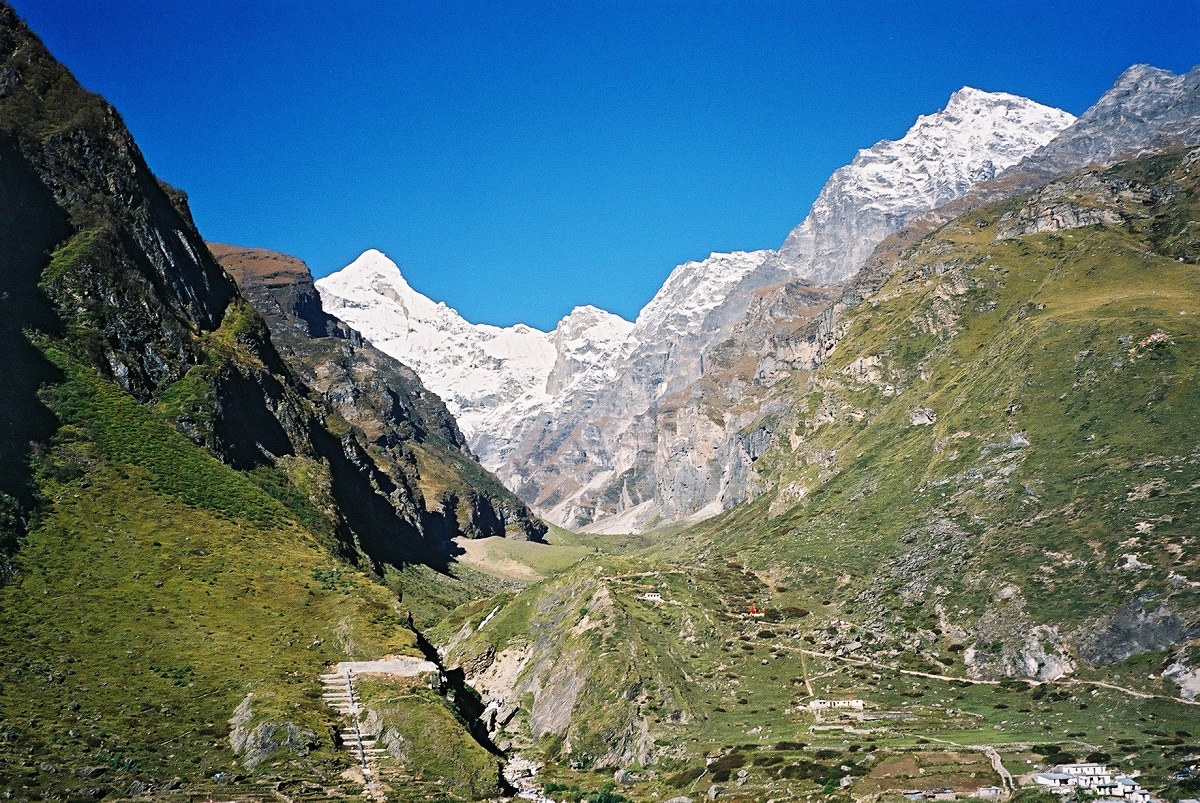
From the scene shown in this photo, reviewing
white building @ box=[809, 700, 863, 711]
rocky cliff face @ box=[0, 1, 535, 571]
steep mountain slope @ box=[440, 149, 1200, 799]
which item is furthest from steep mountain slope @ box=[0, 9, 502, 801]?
white building @ box=[809, 700, 863, 711]

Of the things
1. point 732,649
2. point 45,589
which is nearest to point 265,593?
point 45,589

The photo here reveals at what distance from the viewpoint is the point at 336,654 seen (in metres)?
111

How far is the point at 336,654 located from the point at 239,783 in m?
28.2

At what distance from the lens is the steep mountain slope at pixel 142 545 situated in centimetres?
8544

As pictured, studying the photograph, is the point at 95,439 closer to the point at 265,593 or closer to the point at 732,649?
the point at 265,593

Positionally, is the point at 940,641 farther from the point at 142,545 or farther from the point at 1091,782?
the point at 142,545

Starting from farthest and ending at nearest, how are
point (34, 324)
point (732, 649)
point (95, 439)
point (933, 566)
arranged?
point (933, 566) → point (732, 649) → point (34, 324) → point (95, 439)

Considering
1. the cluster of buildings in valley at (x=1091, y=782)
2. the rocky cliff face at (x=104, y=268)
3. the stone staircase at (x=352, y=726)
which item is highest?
the rocky cliff face at (x=104, y=268)

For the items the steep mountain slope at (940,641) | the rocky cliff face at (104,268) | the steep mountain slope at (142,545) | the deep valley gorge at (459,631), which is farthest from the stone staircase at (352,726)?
the rocky cliff face at (104,268)

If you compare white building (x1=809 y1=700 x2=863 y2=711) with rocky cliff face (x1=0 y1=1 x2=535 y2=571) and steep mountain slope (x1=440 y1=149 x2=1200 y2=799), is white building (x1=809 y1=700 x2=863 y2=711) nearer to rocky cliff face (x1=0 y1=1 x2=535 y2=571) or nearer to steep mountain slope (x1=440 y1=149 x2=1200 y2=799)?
steep mountain slope (x1=440 y1=149 x2=1200 y2=799)

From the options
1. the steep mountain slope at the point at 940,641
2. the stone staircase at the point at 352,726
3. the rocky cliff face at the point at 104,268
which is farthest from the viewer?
the rocky cliff face at the point at 104,268

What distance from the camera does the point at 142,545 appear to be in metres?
116

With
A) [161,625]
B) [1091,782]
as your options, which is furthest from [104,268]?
[1091,782]

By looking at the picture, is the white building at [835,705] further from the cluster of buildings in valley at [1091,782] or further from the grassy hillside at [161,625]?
the grassy hillside at [161,625]
